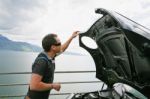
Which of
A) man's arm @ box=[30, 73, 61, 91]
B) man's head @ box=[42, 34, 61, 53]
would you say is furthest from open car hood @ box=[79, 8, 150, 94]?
man's arm @ box=[30, 73, 61, 91]

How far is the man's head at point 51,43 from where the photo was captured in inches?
154

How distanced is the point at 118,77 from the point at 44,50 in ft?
3.55

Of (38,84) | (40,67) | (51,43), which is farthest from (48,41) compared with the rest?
(38,84)

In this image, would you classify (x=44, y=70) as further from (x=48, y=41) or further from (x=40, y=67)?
(x=48, y=41)

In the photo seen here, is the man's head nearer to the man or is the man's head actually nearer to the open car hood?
the man

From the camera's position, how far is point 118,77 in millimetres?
3338

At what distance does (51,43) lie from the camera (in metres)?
3.89

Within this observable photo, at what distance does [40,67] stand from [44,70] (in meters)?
0.07

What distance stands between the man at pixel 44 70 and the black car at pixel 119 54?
0.32m

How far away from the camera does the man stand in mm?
3732

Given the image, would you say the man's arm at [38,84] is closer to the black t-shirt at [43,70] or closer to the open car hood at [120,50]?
the black t-shirt at [43,70]

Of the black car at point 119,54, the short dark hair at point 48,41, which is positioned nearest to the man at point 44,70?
the short dark hair at point 48,41

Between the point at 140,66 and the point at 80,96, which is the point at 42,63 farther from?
the point at 140,66

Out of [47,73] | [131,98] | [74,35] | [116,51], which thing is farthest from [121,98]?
[74,35]
